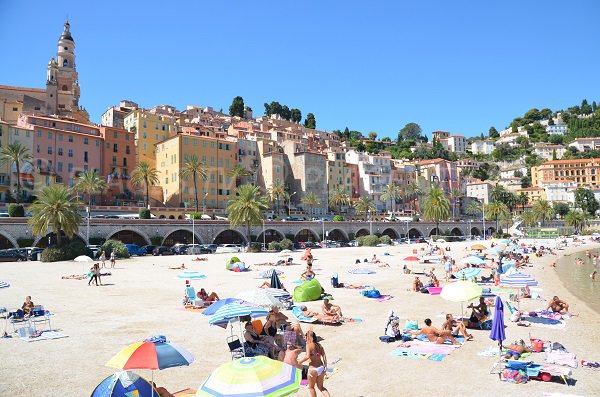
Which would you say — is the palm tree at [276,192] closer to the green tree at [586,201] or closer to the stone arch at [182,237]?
the stone arch at [182,237]

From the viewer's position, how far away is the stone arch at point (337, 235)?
8144cm

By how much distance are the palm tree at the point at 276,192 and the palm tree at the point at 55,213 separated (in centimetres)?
5011

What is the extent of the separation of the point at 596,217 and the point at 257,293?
505ft

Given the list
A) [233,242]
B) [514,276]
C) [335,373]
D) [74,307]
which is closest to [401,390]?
[335,373]

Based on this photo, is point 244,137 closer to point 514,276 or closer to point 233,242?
point 233,242

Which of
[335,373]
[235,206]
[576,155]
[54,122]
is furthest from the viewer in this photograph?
[576,155]

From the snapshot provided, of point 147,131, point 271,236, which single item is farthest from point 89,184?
point 147,131

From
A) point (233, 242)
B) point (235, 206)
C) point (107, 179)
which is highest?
point (107, 179)

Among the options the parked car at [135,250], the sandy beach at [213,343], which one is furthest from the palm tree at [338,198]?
the sandy beach at [213,343]

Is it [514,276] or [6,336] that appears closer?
[6,336]

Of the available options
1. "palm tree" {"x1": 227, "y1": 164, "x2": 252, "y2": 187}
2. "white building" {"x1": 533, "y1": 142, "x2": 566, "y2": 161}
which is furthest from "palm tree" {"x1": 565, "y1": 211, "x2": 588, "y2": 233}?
"palm tree" {"x1": 227, "y1": 164, "x2": 252, "y2": 187}

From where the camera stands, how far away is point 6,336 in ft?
48.0

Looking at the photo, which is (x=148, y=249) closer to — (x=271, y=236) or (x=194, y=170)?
(x=271, y=236)

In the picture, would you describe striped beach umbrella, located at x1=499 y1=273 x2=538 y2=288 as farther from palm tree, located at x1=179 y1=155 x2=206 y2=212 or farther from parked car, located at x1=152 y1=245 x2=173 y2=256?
palm tree, located at x1=179 y1=155 x2=206 y2=212
